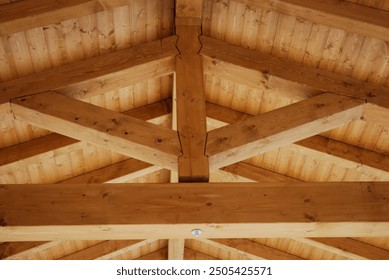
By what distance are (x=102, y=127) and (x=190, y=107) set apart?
578mm

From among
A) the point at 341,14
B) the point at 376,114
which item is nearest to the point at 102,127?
the point at 341,14

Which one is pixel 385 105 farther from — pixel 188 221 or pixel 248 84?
pixel 188 221

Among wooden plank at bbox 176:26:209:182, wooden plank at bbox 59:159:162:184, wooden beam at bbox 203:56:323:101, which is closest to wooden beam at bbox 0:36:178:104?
wooden plank at bbox 176:26:209:182

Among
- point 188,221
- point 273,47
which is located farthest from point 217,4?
point 188,221

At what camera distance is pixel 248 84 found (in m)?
3.82

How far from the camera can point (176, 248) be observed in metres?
6.26

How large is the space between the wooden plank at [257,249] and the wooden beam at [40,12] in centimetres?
Result: 356

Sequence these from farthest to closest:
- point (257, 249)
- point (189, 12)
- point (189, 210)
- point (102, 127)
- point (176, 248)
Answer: point (176, 248) < point (257, 249) < point (189, 12) < point (102, 127) < point (189, 210)

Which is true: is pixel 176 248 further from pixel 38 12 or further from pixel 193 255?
pixel 38 12

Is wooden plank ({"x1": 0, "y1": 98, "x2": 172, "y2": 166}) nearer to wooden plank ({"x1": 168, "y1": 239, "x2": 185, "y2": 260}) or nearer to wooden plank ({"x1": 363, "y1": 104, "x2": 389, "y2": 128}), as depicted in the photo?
wooden plank ({"x1": 363, "y1": 104, "x2": 389, "y2": 128})

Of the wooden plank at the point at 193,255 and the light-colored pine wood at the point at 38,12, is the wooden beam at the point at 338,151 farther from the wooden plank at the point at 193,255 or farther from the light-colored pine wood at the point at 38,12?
the wooden plank at the point at 193,255

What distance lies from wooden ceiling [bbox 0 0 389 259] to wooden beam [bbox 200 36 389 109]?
0.01 metres

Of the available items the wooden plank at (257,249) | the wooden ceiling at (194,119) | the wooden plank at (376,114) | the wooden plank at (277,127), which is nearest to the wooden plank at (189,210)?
the wooden ceiling at (194,119)
